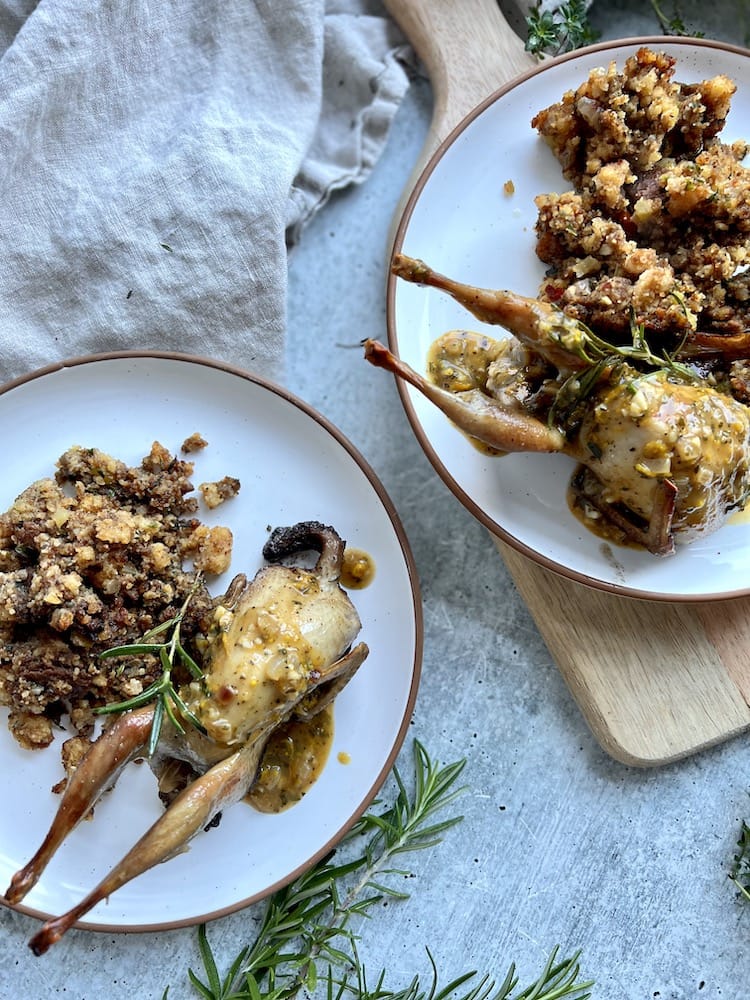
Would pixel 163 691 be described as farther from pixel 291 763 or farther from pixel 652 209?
pixel 652 209

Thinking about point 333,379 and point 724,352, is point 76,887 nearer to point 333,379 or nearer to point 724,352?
point 333,379

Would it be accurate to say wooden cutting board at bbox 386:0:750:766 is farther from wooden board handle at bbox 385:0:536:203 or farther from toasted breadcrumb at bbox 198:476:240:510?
wooden board handle at bbox 385:0:536:203

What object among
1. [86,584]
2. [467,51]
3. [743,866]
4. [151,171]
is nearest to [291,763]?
[86,584]

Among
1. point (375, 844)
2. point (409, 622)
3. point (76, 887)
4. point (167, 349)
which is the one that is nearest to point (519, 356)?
point (409, 622)

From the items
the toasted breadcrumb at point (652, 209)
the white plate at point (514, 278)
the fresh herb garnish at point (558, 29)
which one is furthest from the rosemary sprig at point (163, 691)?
the fresh herb garnish at point (558, 29)

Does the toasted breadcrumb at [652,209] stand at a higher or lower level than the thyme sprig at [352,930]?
higher

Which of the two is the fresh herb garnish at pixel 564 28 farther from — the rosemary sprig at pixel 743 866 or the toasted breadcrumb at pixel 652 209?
the rosemary sprig at pixel 743 866
